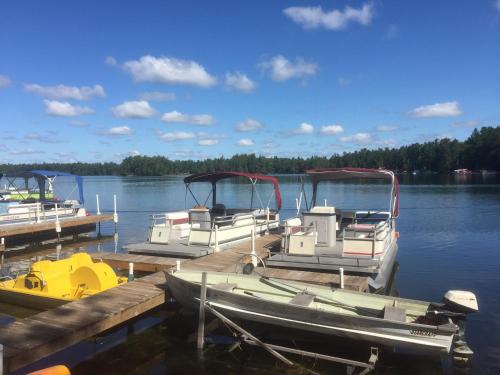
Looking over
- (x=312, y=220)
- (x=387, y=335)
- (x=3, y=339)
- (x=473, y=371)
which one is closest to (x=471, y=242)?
(x=312, y=220)

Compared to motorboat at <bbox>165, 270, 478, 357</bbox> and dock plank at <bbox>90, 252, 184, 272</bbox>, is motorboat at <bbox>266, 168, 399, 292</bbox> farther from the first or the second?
dock plank at <bbox>90, 252, 184, 272</bbox>

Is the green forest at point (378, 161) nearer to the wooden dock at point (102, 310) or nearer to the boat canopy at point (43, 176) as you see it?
the boat canopy at point (43, 176)

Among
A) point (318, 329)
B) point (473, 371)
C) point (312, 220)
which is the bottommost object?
point (473, 371)

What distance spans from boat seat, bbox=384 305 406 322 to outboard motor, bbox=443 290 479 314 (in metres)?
0.77

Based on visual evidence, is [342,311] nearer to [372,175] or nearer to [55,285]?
[55,285]

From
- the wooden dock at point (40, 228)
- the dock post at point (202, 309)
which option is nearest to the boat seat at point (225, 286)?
the dock post at point (202, 309)

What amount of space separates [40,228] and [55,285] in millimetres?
11772

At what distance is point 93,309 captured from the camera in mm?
8188

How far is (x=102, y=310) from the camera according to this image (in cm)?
812

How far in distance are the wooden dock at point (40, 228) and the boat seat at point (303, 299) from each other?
50.9 feet

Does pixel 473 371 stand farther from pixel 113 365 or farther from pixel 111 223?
pixel 111 223

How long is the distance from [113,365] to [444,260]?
551 inches

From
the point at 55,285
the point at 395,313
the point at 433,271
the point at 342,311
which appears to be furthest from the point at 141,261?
the point at 433,271

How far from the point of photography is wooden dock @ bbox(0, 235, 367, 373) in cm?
661
